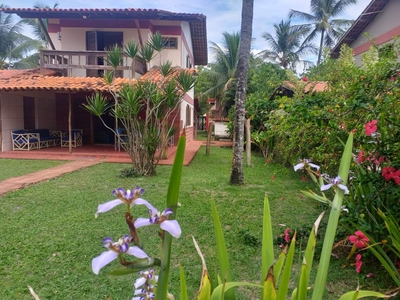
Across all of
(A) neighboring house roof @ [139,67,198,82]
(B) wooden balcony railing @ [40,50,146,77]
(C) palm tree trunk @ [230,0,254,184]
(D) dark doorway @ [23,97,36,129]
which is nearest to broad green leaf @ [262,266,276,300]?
(C) palm tree trunk @ [230,0,254,184]

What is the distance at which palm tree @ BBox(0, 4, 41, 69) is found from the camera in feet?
90.0

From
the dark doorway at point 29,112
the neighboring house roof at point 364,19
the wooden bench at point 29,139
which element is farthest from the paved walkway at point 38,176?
the neighboring house roof at point 364,19

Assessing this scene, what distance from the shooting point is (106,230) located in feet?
12.2

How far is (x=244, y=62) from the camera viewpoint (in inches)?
235

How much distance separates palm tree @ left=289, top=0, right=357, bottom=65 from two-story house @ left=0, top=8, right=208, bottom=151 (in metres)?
18.3

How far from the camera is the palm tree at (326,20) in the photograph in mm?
26766

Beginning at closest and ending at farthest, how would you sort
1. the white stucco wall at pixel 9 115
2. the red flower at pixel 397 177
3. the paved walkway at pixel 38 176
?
1. the red flower at pixel 397 177
2. the paved walkway at pixel 38 176
3. the white stucco wall at pixel 9 115

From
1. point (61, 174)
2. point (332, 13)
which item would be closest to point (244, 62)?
point (61, 174)

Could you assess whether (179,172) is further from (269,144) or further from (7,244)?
(269,144)

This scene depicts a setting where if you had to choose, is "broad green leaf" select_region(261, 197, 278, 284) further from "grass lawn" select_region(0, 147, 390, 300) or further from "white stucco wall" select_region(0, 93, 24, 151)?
"white stucco wall" select_region(0, 93, 24, 151)

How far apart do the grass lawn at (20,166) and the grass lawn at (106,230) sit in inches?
50.2

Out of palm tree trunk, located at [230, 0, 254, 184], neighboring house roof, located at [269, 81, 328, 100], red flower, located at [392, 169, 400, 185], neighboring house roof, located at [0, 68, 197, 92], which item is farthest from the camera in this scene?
neighboring house roof, located at [0, 68, 197, 92]

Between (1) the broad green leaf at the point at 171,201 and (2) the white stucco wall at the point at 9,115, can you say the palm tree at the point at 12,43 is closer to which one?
(2) the white stucco wall at the point at 9,115

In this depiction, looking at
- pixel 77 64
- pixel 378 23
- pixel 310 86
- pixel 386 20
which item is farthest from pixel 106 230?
pixel 378 23
